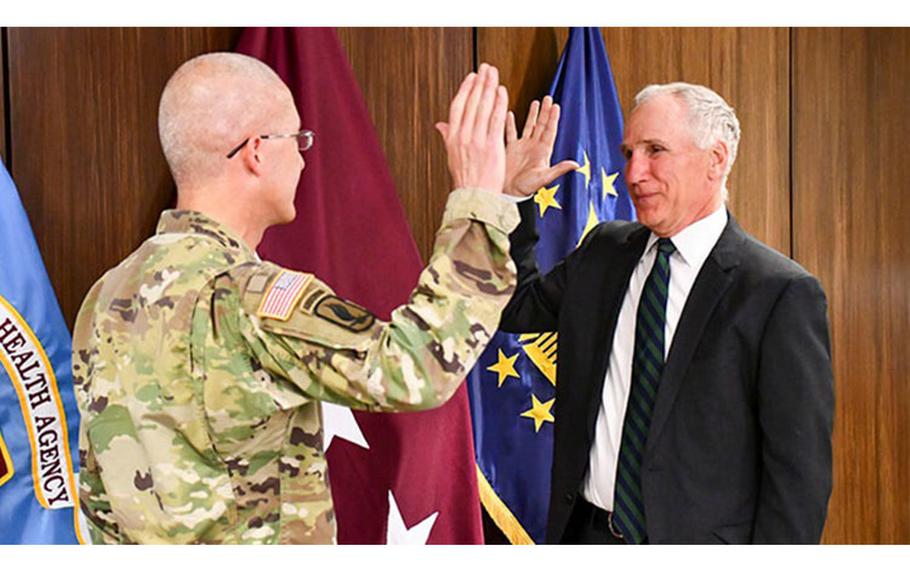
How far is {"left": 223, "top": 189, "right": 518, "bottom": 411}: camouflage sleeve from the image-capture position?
1.37 meters

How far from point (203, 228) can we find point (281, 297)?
0.22 m

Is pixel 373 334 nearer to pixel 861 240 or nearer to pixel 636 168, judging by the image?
pixel 636 168

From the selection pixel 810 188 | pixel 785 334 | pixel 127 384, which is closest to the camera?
pixel 127 384

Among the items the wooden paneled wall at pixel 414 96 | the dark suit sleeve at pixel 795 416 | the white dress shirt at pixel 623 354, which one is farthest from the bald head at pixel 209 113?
the wooden paneled wall at pixel 414 96

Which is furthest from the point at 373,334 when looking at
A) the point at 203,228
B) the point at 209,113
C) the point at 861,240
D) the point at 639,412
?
the point at 861,240

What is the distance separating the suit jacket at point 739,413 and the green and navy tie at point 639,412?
4 centimetres

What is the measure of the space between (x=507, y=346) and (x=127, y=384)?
137 cm

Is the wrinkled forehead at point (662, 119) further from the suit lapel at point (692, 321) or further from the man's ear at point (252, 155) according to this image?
the man's ear at point (252, 155)

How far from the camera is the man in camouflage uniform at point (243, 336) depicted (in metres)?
1.39

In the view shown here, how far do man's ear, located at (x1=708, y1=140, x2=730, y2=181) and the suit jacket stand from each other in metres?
0.11

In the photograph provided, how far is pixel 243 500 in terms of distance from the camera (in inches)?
59.1
